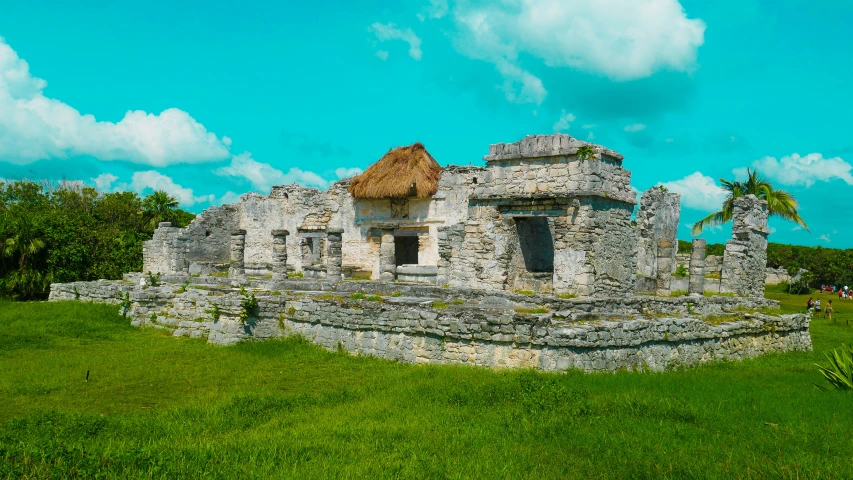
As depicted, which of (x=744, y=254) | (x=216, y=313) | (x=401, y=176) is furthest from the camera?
(x=401, y=176)

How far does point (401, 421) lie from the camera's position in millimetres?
5387

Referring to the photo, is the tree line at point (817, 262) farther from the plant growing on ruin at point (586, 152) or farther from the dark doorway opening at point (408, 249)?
the plant growing on ruin at point (586, 152)

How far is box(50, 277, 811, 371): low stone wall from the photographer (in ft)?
24.5

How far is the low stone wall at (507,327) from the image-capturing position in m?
7.48

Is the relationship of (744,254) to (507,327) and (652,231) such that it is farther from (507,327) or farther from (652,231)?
(507,327)

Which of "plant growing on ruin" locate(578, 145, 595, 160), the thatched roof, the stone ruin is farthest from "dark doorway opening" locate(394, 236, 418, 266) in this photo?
"plant growing on ruin" locate(578, 145, 595, 160)

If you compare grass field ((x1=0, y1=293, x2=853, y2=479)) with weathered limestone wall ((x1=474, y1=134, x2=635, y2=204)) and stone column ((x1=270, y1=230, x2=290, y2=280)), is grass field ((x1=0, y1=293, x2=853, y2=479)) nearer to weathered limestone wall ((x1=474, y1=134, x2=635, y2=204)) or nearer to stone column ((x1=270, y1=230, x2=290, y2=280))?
weathered limestone wall ((x1=474, y1=134, x2=635, y2=204))

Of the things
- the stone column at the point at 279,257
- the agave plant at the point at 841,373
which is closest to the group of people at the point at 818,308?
the agave plant at the point at 841,373

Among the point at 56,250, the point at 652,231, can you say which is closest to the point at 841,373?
the point at 652,231

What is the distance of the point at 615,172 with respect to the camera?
1102 cm

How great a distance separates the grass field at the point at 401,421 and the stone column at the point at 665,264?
14.2 feet

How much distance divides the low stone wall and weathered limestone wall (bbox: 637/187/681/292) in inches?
67.1

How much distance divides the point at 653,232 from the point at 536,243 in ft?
8.09

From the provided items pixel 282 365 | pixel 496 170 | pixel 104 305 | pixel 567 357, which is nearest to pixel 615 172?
pixel 496 170
